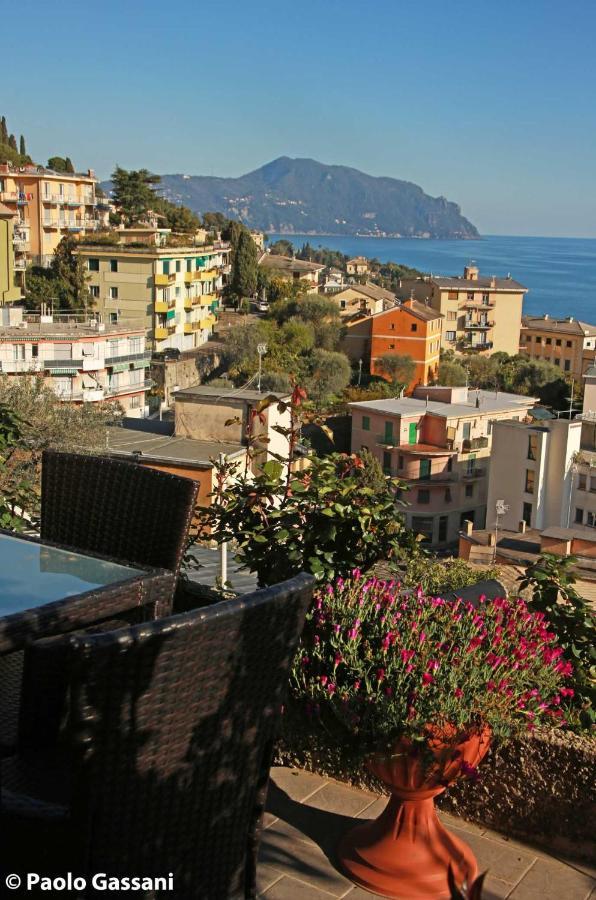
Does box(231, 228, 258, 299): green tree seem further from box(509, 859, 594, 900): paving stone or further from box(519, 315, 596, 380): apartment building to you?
box(509, 859, 594, 900): paving stone

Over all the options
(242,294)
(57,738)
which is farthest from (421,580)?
(242,294)

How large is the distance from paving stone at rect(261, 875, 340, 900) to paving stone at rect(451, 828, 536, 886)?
398 millimetres

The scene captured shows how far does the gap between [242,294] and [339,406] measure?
17392 mm

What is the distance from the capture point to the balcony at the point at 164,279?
4116 centimetres

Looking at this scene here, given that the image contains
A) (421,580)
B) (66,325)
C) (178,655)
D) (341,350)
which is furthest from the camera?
(341,350)

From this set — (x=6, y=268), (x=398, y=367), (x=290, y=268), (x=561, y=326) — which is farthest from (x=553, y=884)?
(x=290, y=268)

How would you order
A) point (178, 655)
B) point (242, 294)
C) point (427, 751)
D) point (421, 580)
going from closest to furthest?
point (178, 655) → point (427, 751) → point (421, 580) → point (242, 294)

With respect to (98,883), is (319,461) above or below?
above

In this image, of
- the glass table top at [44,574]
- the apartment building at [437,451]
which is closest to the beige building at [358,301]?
the apartment building at [437,451]

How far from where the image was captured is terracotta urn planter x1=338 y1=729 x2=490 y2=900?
225 cm

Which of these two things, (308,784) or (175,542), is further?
(308,784)

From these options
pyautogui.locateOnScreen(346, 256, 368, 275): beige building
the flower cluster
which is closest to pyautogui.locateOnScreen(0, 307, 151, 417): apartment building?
the flower cluster

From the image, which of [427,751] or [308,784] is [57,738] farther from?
[308,784]

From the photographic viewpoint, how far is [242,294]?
55031mm
